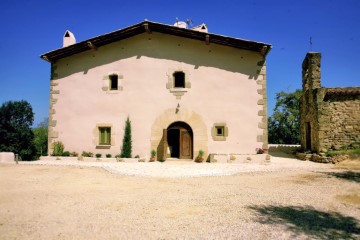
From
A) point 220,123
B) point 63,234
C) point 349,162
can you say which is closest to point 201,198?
point 63,234

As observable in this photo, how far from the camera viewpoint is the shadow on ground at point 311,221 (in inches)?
137

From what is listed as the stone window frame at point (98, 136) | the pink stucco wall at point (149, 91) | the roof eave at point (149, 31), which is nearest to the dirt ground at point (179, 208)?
the pink stucco wall at point (149, 91)

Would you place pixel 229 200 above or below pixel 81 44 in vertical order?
below

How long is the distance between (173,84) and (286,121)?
65.4ft

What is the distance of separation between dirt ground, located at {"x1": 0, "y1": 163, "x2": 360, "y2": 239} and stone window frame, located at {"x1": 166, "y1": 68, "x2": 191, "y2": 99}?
5634mm

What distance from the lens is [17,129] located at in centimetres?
1988

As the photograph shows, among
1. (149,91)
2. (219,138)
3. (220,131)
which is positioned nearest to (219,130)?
(220,131)

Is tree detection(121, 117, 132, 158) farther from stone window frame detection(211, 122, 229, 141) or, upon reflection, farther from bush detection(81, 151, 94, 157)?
stone window frame detection(211, 122, 229, 141)

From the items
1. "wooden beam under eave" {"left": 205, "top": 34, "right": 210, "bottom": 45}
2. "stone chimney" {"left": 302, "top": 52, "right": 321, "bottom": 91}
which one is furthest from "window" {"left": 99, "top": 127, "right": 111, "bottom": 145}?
"stone chimney" {"left": 302, "top": 52, "right": 321, "bottom": 91}

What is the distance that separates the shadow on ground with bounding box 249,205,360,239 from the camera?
3480mm

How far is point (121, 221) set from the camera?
3.88 metres

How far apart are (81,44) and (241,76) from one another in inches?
299

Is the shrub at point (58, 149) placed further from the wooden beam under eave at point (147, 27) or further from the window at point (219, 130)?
the window at point (219, 130)

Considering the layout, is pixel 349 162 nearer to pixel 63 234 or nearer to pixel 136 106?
pixel 136 106
